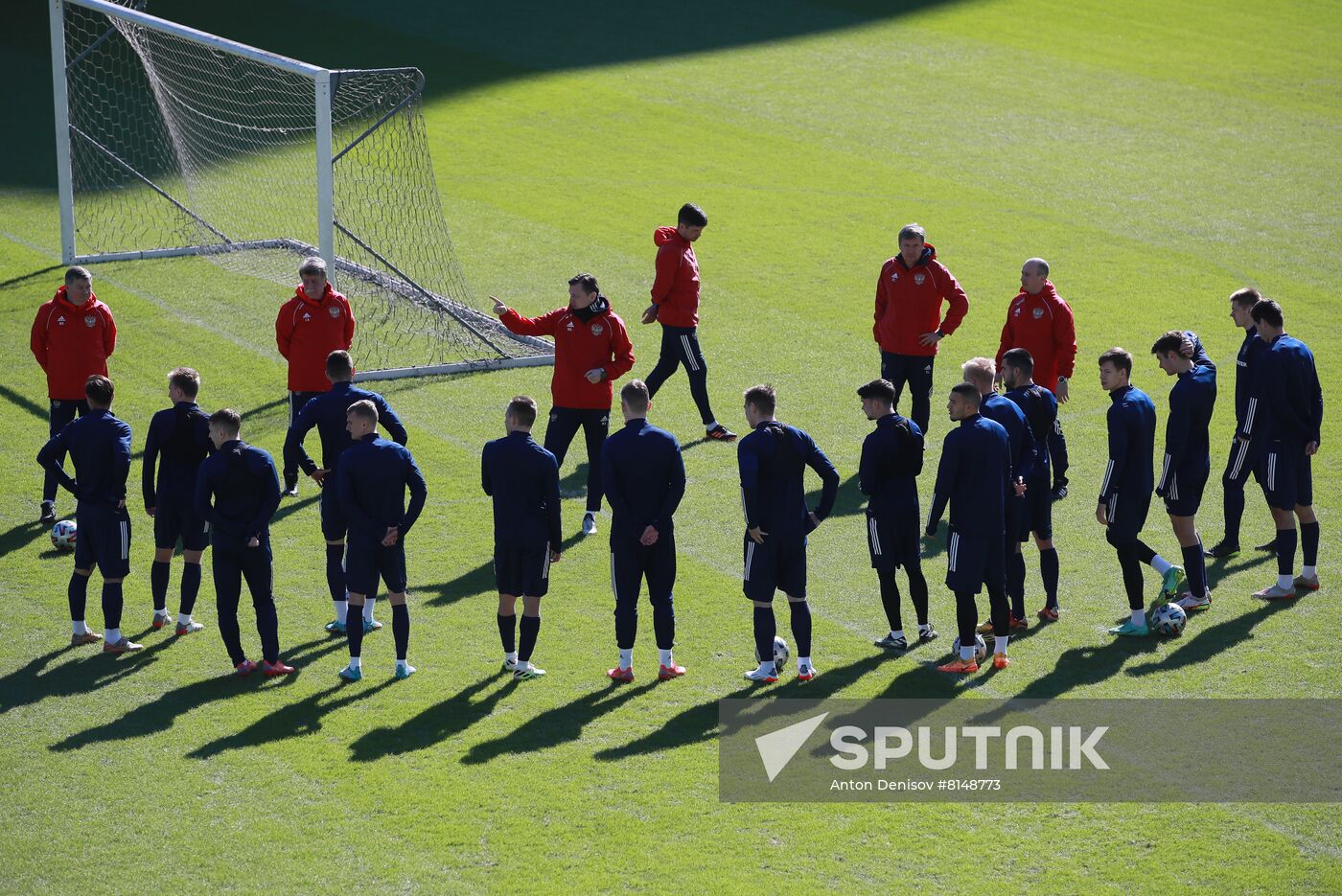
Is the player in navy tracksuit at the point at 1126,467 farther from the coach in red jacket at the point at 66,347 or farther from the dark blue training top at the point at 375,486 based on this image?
the coach in red jacket at the point at 66,347

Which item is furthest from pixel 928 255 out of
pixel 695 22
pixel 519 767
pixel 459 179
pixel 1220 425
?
Result: pixel 695 22

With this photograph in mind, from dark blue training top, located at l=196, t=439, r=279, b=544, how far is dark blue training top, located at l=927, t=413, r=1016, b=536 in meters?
4.13

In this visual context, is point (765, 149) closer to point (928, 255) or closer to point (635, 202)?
point (635, 202)

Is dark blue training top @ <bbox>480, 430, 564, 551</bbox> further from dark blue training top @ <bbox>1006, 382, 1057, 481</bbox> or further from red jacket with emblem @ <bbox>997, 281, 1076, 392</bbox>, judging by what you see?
red jacket with emblem @ <bbox>997, 281, 1076, 392</bbox>

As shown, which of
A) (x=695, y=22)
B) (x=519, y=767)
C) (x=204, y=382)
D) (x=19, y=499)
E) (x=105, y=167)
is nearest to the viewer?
(x=519, y=767)

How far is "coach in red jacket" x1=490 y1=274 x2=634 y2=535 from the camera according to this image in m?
11.4

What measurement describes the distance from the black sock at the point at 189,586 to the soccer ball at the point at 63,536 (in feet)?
6.30

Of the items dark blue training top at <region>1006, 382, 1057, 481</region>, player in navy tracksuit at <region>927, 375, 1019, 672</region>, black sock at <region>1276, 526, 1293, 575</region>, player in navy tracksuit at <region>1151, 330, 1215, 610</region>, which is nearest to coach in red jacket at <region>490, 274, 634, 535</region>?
dark blue training top at <region>1006, 382, 1057, 481</region>

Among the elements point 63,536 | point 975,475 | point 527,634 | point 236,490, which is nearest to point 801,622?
point 975,475

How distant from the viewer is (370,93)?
58.0 ft

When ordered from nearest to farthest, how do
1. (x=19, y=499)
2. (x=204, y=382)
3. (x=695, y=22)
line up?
(x=19, y=499)
(x=204, y=382)
(x=695, y=22)

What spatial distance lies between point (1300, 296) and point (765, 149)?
29.7 feet

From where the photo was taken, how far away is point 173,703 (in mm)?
9016

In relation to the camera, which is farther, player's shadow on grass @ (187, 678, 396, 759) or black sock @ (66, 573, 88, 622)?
black sock @ (66, 573, 88, 622)
